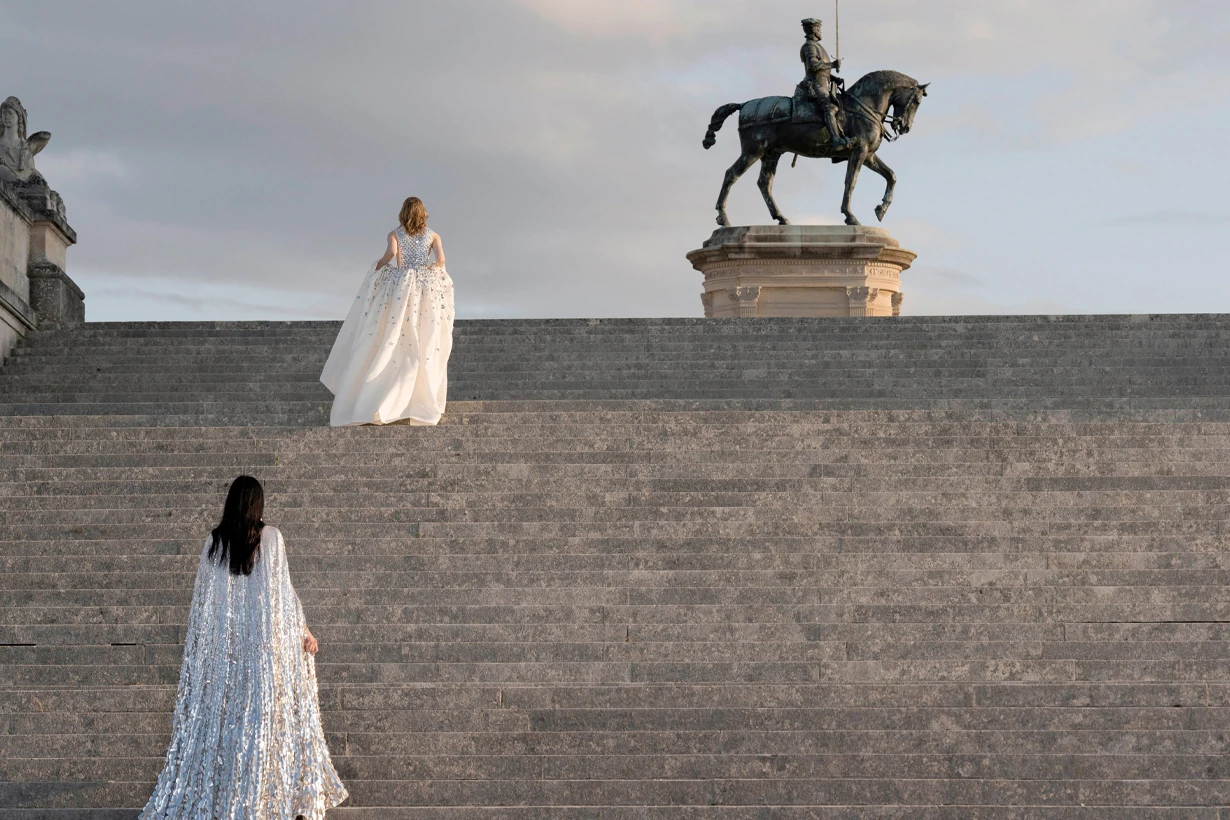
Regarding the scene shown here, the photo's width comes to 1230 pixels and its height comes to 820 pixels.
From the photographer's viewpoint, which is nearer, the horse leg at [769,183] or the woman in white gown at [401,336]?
the woman in white gown at [401,336]

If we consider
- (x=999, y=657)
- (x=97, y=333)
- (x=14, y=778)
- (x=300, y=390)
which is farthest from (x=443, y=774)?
(x=97, y=333)

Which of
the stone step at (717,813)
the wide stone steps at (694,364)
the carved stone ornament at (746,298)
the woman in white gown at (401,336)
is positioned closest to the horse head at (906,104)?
the carved stone ornament at (746,298)

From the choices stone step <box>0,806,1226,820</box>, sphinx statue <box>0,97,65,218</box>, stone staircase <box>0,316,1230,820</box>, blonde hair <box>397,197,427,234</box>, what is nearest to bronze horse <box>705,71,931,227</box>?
sphinx statue <box>0,97,65,218</box>

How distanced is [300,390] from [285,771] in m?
8.14

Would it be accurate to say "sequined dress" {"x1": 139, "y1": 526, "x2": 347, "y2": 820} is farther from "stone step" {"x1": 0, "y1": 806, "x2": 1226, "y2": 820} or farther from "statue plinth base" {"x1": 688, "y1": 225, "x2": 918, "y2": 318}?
"statue plinth base" {"x1": 688, "y1": 225, "x2": 918, "y2": 318}

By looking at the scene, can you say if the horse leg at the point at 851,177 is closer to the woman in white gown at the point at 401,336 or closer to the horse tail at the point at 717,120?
the horse tail at the point at 717,120

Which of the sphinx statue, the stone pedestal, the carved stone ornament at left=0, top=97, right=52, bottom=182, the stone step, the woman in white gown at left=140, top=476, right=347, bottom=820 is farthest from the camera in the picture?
the carved stone ornament at left=0, top=97, right=52, bottom=182

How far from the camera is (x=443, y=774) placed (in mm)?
9586

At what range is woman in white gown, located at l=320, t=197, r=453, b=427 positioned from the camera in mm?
13969

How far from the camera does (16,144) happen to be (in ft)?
66.7

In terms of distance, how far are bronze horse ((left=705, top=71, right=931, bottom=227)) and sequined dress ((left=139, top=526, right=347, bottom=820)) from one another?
56.7 ft

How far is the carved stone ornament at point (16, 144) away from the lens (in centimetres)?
2011

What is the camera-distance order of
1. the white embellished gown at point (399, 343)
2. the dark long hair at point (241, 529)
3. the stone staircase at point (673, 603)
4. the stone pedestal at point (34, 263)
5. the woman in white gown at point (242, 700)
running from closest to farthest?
the dark long hair at point (241, 529) → the woman in white gown at point (242, 700) → the stone staircase at point (673, 603) → the white embellished gown at point (399, 343) → the stone pedestal at point (34, 263)

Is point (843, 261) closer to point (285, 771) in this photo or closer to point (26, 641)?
point (26, 641)
